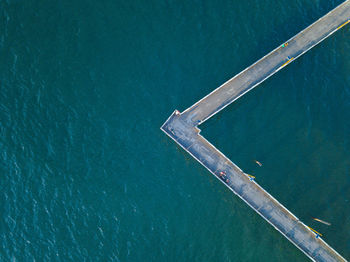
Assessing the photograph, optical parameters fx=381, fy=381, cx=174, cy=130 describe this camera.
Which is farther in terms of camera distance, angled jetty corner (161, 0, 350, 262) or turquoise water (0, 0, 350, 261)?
angled jetty corner (161, 0, 350, 262)

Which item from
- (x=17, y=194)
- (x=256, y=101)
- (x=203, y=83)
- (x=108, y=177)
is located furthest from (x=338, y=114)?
(x=17, y=194)

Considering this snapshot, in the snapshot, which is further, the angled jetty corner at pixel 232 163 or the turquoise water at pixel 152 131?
the angled jetty corner at pixel 232 163

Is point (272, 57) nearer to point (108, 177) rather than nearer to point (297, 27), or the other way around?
point (297, 27)

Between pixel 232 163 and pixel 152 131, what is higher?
pixel 152 131

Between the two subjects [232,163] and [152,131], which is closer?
[152,131]
